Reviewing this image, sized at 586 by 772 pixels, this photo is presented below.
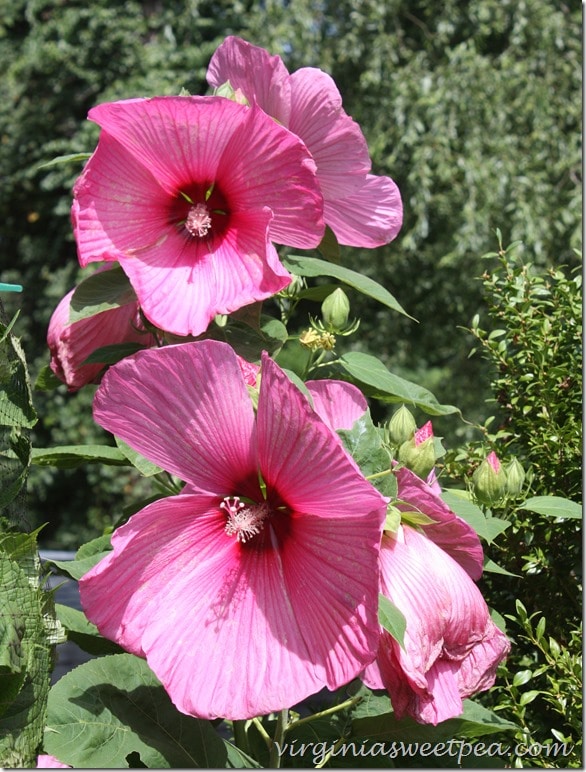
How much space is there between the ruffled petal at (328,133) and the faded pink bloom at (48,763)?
0.40 meters

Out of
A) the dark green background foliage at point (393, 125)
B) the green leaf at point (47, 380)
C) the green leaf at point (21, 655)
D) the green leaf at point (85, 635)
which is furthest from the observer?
the dark green background foliage at point (393, 125)

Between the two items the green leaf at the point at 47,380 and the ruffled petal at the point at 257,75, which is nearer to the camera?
the ruffled petal at the point at 257,75

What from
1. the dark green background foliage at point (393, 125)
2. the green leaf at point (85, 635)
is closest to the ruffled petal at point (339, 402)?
the green leaf at point (85, 635)

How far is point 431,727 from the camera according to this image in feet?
2.02

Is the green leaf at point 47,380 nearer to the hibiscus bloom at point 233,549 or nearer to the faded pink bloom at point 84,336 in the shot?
the faded pink bloom at point 84,336

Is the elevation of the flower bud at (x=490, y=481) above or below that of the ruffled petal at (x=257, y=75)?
below

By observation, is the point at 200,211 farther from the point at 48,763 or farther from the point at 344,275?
the point at 48,763

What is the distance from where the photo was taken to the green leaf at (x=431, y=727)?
0.61 metres

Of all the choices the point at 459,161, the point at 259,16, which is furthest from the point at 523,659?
the point at 259,16

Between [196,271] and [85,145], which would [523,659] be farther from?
[85,145]

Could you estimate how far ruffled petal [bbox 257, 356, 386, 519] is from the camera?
1.55 feet

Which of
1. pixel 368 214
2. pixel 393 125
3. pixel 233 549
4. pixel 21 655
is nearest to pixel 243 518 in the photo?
pixel 233 549

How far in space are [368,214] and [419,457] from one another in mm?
209

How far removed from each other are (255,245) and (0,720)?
307mm
